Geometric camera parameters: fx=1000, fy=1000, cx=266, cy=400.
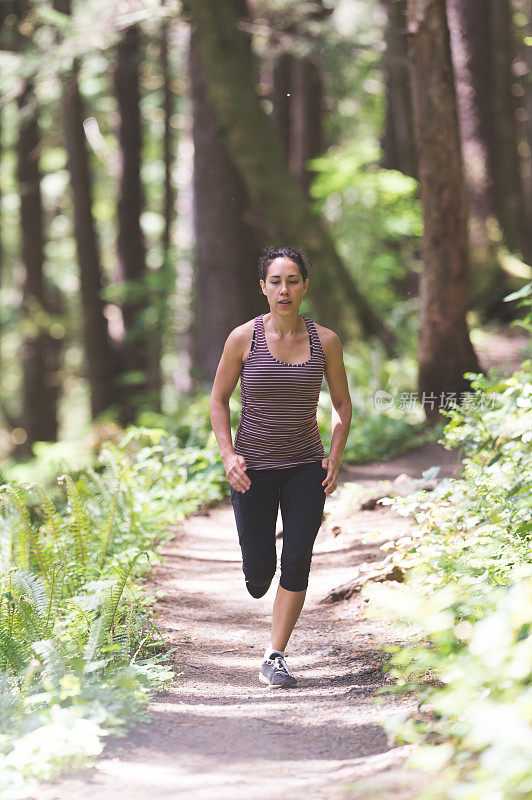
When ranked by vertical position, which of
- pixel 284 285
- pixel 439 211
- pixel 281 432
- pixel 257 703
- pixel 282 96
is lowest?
pixel 257 703

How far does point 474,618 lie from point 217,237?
1183cm

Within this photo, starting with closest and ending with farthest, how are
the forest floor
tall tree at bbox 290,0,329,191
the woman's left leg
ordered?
1. the forest floor
2. the woman's left leg
3. tall tree at bbox 290,0,329,191

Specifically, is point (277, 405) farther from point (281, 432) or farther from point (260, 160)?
point (260, 160)

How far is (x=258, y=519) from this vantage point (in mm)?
5578

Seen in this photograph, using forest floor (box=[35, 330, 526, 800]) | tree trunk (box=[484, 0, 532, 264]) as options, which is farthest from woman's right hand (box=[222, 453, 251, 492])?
tree trunk (box=[484, 0, 532, 264])

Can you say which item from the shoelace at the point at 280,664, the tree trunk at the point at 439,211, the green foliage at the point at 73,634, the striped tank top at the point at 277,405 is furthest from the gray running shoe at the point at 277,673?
the tree trunk at the point at 439,211

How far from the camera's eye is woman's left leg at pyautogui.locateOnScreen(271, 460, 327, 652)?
545cm

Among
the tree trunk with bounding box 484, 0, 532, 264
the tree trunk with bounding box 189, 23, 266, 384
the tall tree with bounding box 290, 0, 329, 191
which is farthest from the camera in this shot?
the tall tree with bounding box 290, 0, 329, 191

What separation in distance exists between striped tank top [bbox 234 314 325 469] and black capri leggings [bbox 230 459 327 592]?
0.08m

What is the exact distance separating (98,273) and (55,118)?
4080 millimetres

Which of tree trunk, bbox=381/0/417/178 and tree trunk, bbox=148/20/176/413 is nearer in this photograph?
tree trunk, bbox=381/0/417/178

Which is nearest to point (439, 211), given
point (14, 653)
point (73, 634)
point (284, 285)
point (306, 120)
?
point (284, 285)

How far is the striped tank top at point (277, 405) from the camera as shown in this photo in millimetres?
5418

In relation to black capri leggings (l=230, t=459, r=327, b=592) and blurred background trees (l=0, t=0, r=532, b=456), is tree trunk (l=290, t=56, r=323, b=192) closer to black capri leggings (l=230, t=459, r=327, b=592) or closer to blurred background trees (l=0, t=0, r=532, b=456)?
blurred background trees (l=0, t=0, r=532, b=456)
